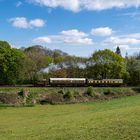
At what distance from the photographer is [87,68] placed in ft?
344

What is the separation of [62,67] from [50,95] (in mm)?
52587

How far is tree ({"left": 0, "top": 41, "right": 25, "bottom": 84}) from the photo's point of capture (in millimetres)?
82062

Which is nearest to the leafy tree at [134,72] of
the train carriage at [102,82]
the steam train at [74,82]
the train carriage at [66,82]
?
the steam train at [74,82]

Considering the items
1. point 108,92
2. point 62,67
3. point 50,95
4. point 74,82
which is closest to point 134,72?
point 74,82

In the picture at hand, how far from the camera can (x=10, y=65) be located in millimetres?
82938

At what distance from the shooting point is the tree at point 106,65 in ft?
319

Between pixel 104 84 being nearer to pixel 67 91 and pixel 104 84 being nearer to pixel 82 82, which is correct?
pixel 82 82

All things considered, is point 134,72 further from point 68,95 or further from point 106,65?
point 68,95

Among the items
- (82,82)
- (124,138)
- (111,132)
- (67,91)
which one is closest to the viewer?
(124,138)

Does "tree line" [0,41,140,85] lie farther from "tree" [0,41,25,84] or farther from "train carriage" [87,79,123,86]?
"train carriage" [87,79,123,86]

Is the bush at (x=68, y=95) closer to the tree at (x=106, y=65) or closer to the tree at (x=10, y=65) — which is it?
the tree at (x=10, y=65)

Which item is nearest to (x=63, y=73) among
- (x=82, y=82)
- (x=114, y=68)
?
(x=114, y=68)

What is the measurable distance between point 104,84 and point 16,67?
22.1 meters

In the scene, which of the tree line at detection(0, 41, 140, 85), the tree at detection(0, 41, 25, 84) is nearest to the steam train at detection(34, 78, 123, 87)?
the tree at detection(0, 41, 25, 84)
